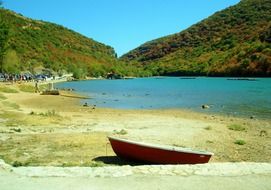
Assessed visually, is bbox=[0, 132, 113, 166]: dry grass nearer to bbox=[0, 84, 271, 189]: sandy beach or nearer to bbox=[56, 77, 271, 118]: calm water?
bbox=[0, 84, 271, 189]: sandy beach

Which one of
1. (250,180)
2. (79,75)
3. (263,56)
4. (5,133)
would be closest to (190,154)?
(250,180)

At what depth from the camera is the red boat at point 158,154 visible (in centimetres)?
1349

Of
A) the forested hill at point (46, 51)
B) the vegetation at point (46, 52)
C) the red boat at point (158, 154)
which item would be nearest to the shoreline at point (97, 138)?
the red boat at point (158, 154)

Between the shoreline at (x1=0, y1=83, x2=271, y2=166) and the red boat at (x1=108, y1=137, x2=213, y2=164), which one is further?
the shoreline at (x1=0, y1=83, x2=271, y2=166)

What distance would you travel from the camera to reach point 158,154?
13.9 m

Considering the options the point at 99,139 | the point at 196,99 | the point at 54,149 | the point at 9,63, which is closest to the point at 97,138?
the point at 99,139

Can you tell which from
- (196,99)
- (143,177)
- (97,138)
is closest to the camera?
(143,177)

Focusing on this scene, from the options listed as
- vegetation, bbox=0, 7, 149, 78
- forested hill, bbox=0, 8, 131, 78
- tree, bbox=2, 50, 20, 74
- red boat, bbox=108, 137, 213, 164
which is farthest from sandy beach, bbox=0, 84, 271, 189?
forested hill, bbox=0, 8, 131, 78

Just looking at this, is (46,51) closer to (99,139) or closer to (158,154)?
(99,139)

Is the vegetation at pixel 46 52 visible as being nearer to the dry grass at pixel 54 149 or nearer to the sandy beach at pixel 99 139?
the sandy beach at pixel 99 139

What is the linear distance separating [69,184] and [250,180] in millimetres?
4670

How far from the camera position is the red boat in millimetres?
13492

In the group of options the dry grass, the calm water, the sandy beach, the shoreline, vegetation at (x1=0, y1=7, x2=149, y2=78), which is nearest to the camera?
the dry grass

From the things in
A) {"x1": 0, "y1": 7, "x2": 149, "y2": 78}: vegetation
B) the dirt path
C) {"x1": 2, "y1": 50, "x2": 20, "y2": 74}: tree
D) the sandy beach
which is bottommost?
the sandy beach
